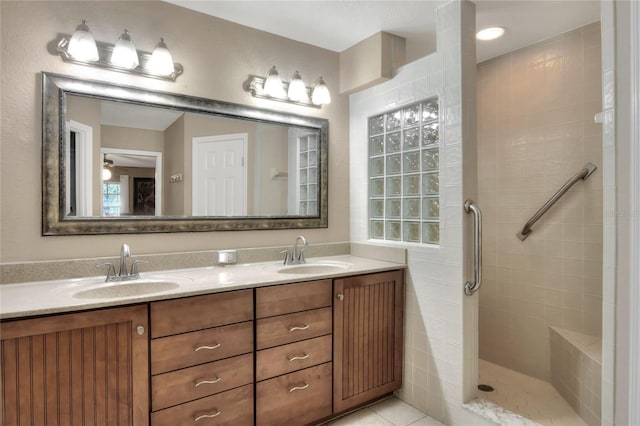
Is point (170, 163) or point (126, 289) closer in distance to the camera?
point (126, 289)

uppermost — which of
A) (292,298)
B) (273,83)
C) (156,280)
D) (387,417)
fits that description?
(273,83)

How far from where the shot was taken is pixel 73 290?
60.0 inches

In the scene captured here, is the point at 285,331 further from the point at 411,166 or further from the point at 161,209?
the point at 411,166

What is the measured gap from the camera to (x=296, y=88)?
2322 millimetres

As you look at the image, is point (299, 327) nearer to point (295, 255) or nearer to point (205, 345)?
point (205, 345)

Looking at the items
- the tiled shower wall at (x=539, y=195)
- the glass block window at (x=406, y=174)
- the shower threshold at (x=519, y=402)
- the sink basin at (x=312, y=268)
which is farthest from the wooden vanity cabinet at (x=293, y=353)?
the tiled shower wall at (x=539, y=195)

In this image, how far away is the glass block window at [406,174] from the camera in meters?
2.10

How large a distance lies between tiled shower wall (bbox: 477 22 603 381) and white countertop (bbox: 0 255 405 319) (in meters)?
1.03

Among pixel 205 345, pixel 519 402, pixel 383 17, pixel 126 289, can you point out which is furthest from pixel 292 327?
pixel 383 17

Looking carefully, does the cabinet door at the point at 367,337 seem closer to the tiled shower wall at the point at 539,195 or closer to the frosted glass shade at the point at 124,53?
the tiled shower wall at the point at 539,195

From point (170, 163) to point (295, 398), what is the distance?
1.46m

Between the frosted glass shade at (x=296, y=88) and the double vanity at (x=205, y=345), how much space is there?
1128mm

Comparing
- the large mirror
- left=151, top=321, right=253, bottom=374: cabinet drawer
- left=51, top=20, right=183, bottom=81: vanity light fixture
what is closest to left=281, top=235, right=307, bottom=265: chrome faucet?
the large mirror

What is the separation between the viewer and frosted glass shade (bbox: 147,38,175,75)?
184 centimetres
